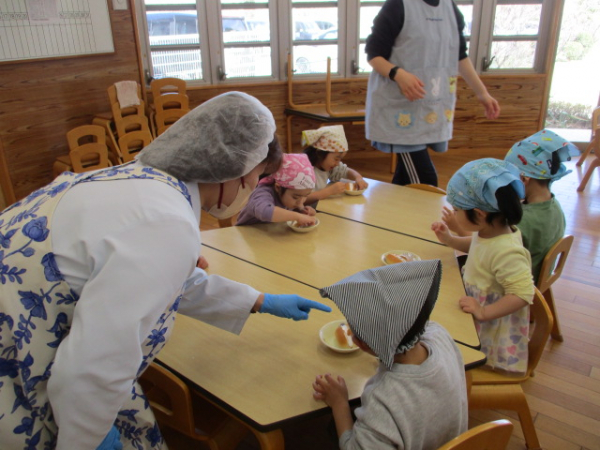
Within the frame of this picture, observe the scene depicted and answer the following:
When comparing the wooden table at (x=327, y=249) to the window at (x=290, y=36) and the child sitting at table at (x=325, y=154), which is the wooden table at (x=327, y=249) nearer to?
the child sitting at table at (x=325, y=154)

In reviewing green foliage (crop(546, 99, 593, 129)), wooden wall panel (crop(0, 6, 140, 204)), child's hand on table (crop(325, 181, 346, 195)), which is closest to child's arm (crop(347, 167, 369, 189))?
child's hand on table (crop(325, 181, 346, 195))

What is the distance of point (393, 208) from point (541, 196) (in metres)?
0.62

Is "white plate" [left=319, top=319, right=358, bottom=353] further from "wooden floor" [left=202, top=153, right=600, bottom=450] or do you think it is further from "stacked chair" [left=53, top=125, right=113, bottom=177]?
"stacked chair" [left=53, top=125, right=113, bottom=177]

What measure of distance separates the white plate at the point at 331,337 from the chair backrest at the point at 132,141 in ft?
9.79

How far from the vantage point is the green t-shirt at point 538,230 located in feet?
6.42

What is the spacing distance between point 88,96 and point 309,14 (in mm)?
2404

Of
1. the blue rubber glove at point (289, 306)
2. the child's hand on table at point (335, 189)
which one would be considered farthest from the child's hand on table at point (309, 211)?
the blue rubber glove at point (289, 306)

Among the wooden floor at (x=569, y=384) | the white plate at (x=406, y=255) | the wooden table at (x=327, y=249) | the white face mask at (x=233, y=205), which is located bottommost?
the wooden floor at (x=569, y=384)

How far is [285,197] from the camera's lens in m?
2.20

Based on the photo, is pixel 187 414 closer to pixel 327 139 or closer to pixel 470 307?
pixel 470 307

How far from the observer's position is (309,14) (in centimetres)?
508

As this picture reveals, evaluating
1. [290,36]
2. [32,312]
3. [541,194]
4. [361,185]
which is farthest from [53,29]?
[541,194]

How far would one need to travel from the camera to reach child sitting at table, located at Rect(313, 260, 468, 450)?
1.00 metres

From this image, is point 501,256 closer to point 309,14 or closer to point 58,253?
point 58,253
